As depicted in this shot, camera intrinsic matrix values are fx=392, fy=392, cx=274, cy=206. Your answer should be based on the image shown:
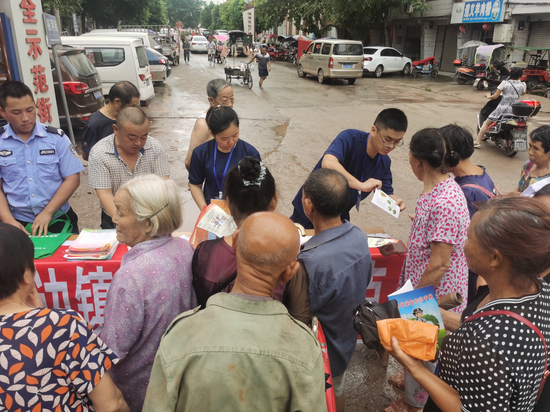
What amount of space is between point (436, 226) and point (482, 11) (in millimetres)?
20437

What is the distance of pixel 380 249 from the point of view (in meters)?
2.96

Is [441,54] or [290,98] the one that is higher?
[441,54]

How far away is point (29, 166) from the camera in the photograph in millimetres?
2920

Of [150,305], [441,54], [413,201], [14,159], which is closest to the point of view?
[150,305]

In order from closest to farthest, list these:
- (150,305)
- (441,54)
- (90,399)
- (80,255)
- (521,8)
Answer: (90,399)
(150,305)
(80,255)
(521,8)
(441,54)

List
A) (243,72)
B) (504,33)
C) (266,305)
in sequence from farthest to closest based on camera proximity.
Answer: (504,33) → (243,72) → (266,305)

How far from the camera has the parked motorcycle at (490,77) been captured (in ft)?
51.3

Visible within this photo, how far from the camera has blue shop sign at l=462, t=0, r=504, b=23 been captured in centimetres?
1750

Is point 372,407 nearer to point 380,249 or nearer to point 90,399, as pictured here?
point 380,249

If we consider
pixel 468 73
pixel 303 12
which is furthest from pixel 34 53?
pixel 303 12

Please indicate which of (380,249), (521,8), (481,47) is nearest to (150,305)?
(380,249)

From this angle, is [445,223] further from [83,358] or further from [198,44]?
[198,44]

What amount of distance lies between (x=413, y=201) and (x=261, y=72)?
468 inches

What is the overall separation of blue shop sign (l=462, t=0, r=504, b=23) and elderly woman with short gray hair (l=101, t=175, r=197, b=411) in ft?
67.6
